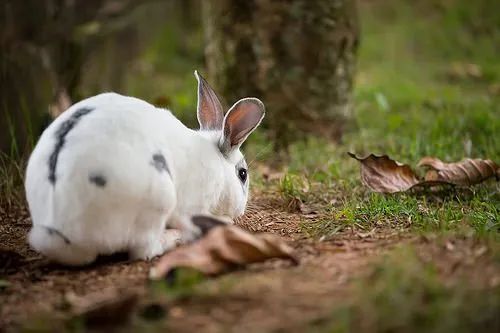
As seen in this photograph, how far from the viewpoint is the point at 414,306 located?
243cm

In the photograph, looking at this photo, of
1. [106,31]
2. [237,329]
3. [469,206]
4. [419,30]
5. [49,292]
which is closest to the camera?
[237,329]

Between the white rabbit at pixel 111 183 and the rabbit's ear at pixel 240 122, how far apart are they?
0.35 m

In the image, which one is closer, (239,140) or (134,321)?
(134,321)

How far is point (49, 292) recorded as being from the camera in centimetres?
312

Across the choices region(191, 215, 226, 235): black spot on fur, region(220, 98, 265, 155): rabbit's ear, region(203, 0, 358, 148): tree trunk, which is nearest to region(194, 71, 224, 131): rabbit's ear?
region(220, 98, 265, 155): rabbit's ear

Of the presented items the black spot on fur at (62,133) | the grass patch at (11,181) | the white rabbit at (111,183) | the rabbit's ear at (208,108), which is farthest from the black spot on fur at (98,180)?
the grass patch at (11,181)

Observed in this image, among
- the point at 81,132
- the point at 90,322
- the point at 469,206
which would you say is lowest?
the point at 469,206

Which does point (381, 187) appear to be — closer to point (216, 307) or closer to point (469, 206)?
point (469, 206)

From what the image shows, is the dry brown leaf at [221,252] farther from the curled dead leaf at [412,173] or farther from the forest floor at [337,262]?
the curled dead leaf at [412,173]

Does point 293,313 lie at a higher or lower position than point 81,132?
lower

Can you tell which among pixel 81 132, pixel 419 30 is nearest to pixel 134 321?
pixel 81 132

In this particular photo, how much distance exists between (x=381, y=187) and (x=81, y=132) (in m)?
1.92

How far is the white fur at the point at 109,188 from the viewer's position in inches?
129

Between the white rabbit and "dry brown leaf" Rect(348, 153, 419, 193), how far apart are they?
3.82ft
